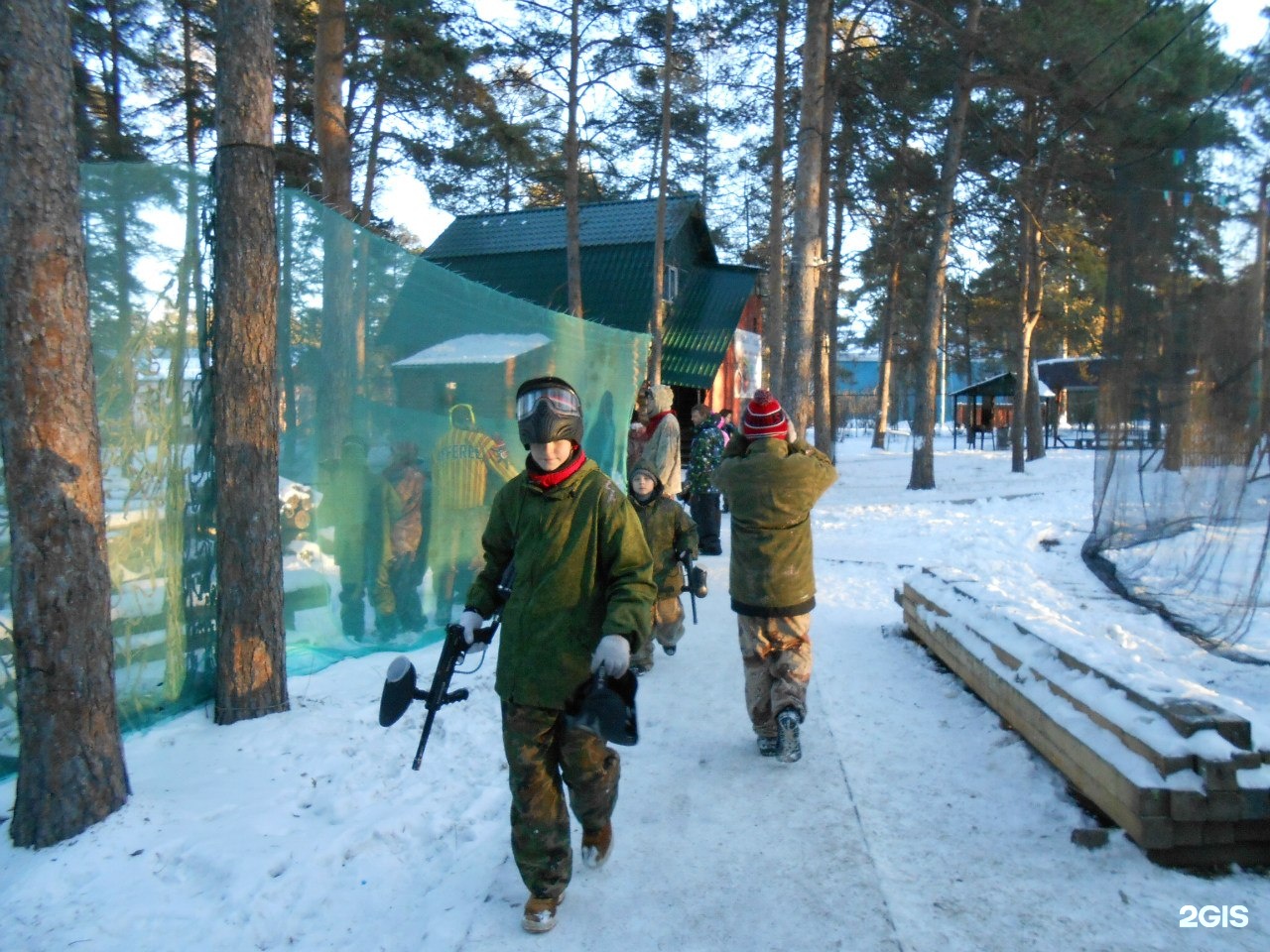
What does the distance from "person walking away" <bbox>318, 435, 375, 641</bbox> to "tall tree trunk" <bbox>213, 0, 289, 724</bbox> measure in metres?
0.81

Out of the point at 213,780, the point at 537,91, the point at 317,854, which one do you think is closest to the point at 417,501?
the point at 213,780

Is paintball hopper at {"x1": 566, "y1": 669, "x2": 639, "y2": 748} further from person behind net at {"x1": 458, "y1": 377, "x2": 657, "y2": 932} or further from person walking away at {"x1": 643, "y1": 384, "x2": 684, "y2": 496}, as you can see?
person walking away at {"x1": 643, "y1": 384, "x2": 684, "y2": 496}

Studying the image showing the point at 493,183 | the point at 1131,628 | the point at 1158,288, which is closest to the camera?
the point at 1158,288

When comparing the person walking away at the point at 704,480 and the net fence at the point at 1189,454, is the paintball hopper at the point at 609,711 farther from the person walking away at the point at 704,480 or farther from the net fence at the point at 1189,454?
the person walking away at the point at 704,480

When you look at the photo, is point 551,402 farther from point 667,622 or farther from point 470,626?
Result: point 667,622

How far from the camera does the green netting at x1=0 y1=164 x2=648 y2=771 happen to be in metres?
4.60

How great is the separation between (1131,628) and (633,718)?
189 inches

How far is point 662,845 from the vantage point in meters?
3.96

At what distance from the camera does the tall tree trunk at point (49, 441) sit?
142 inches

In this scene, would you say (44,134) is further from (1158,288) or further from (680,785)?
(1158,288)

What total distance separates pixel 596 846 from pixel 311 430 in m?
3.21

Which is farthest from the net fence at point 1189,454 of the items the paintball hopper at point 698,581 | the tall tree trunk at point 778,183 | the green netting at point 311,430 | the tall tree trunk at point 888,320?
the tall tree trunk at point 888,320

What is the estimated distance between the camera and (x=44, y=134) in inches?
143

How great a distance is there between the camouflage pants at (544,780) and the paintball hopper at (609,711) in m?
0.19
